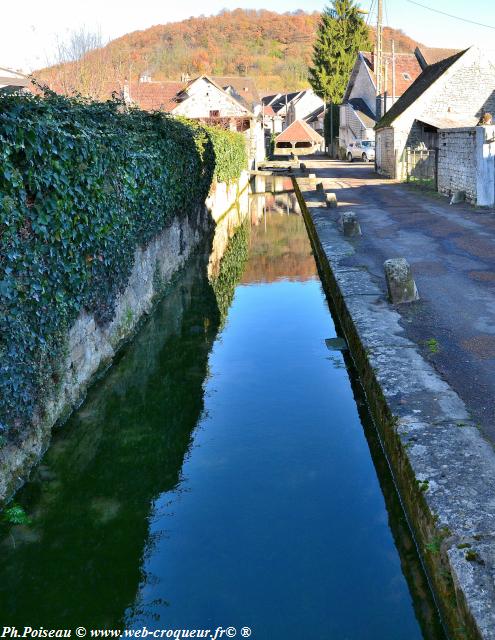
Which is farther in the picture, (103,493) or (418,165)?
(418,165)

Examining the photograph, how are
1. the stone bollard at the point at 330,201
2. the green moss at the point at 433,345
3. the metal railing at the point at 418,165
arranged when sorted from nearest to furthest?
the green moss at the point at 433,345, the stone bollard at the point at 330,201, the metal railing at the point at 418,165

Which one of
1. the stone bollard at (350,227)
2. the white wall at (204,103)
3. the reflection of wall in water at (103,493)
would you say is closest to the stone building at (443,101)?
the stone bollard at (350,227)

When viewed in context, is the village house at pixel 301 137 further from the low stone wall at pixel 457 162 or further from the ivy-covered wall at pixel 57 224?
the ivy-covered wall at pixel 57 224

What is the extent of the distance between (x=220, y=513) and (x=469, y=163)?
1789cm

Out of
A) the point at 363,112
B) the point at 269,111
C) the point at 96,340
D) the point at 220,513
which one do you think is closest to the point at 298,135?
the point at 363,112

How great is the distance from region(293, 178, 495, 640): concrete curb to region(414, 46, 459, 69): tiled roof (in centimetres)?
4251

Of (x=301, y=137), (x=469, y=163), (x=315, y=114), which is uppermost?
(x=315, y=114)

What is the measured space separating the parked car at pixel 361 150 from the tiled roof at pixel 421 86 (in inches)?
640

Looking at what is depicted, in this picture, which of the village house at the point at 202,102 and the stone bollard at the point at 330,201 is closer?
the stone bollard at the point at 330,201

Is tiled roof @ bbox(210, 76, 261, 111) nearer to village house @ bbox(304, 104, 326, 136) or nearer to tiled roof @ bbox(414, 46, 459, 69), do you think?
village house @ bbox(304, 104, 326, 136)

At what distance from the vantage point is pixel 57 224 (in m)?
5.90

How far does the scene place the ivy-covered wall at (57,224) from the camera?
491 centimetres

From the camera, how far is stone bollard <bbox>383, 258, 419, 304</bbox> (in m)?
8.78

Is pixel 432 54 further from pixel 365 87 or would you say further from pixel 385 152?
pixel 385 152
